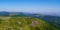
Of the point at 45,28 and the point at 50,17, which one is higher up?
the point at 50,17

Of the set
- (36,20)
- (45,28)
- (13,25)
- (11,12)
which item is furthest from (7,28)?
(45,28)

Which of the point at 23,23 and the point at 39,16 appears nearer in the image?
the point at 39,16

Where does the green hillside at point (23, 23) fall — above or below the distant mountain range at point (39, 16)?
below

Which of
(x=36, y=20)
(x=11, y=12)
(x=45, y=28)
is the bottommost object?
(x=45, y=28)

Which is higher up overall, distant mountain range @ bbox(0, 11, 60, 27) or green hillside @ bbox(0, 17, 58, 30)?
distant mountain range @ bbox(0, 11, 60, 27)

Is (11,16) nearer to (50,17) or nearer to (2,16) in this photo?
(2,16)

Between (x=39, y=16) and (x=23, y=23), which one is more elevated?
(x=39, y=16)

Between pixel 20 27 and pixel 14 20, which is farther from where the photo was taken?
pixel 14 20
